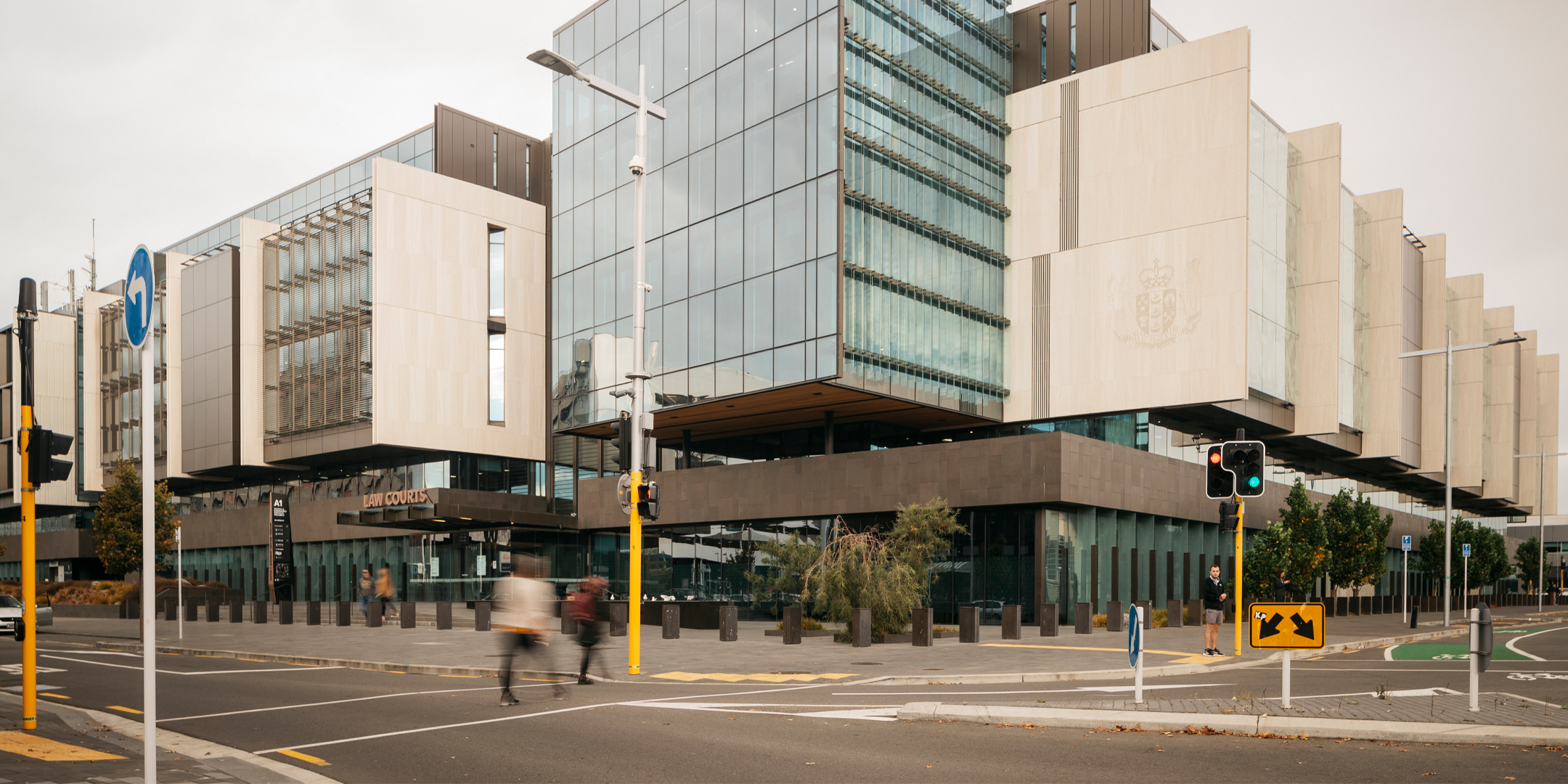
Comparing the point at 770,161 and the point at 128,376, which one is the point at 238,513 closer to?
the point at 128,376

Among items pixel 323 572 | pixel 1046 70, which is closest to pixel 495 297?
pixel 323 572

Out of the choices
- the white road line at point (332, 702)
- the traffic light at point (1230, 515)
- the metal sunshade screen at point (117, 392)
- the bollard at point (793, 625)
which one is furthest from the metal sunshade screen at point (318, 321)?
the traffic light at point (1230, 515)

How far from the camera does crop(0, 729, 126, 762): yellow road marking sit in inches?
398

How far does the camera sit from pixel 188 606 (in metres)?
44.7

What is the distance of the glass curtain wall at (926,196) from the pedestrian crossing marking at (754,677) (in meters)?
20.2

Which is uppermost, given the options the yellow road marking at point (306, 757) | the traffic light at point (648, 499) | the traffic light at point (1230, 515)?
the traffic light at point (648, 499)

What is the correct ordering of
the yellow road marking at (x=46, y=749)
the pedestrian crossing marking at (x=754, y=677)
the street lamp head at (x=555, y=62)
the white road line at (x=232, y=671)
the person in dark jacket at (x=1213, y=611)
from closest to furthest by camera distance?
1. the yellow road marking at (x=46, y=749)
2. the street lamp head at (x=555, y=62)
3. the pedestrian crossing marking at (x=754, y=677)
4. the white road line at (x=232, y=671)
5. the person in dark jacket at (x=1213, y=611)

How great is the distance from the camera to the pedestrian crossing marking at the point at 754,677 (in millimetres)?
17719

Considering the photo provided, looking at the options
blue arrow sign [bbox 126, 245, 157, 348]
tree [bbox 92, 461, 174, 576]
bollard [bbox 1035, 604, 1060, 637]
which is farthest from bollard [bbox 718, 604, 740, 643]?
tree [bbox 92, 461, 174, 576]

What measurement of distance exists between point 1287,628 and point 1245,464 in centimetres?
412

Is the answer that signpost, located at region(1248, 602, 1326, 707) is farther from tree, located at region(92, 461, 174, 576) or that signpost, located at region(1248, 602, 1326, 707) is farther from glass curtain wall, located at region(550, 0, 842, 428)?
tree, located at region(92, 461, 174, 576)

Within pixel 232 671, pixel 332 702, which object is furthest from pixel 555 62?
pixel 232 671

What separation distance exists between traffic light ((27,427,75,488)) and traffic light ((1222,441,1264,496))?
45.4 ft

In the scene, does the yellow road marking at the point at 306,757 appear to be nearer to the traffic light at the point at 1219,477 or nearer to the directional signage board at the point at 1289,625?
the directional signage board at the point at 1289,625
